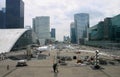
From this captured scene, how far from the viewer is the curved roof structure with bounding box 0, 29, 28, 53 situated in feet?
505

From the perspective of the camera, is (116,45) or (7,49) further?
(116,45)

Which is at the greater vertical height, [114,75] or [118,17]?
[118,17]

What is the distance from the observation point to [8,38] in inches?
6713

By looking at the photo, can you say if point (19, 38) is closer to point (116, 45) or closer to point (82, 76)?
point (116, 45)

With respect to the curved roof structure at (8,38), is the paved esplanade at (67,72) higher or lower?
lower

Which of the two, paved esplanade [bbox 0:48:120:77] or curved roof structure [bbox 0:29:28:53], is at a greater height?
curved roof structure [bbox 0:29:28:53]

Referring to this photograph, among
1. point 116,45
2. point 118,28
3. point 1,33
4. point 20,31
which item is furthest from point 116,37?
point 1,33

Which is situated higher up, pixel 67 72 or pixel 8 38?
pixel 8 38

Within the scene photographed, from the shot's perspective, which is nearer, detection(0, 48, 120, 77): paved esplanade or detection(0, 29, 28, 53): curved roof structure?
detection(0, 48, 120, 77): paved esplanade

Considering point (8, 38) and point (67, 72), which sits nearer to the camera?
point (67, 72)

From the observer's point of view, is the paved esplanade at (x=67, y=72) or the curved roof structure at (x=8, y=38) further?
the curved roof structure at (x=8, y=38)

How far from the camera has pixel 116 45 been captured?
178 meters

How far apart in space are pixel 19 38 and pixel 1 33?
14.3m

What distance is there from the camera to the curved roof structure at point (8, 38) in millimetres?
154075
